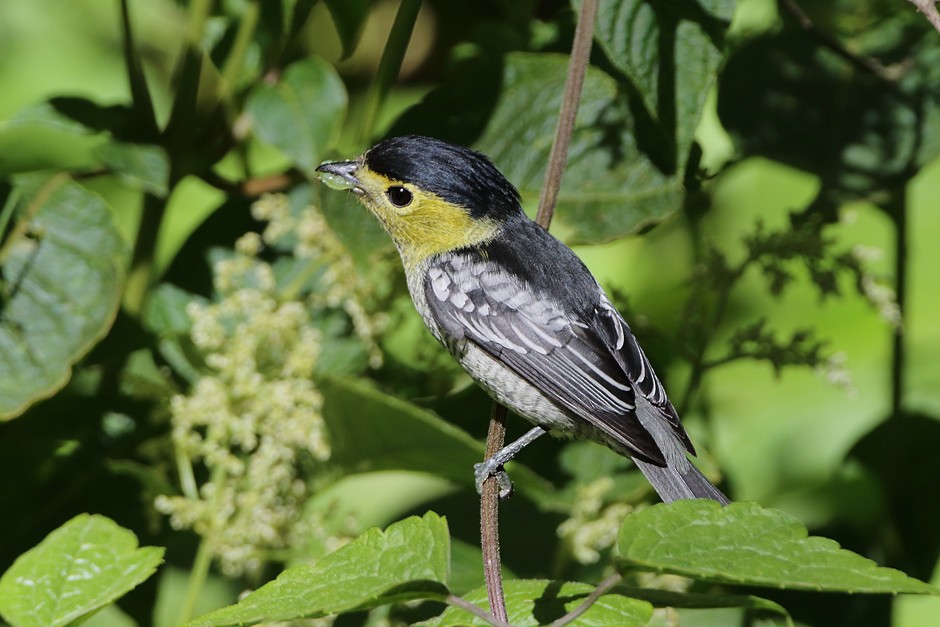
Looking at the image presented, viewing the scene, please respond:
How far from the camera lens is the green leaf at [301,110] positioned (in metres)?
2.29

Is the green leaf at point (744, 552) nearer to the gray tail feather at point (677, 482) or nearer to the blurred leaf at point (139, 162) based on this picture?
the gray tail feather at point (677, 482)

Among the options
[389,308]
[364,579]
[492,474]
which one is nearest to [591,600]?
[364,579]

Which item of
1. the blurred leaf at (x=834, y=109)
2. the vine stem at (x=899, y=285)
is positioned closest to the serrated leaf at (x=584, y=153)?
the blurred leaf at (x=834, y=109)

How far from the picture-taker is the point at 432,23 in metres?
4.51

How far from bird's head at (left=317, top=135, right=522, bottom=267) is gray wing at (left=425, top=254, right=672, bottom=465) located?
5.0 inches

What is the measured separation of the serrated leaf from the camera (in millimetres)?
2279

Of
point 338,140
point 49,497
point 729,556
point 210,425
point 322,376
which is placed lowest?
point 49,497

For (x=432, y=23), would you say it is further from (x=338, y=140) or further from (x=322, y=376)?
(x=322, y=376)

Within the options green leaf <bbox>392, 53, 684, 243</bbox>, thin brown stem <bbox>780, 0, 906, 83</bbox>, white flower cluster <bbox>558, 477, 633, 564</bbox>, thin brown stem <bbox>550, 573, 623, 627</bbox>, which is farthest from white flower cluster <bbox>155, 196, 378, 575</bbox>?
thin brown stem <bbox>780, 0, 906, 83</bbox>

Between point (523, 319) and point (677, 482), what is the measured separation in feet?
1.45

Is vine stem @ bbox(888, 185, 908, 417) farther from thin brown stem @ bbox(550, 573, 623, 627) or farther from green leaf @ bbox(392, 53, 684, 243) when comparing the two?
thin brown stem @ bbox(550, 573, 623, 627)

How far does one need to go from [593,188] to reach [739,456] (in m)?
1.04

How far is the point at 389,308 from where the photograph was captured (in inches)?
102

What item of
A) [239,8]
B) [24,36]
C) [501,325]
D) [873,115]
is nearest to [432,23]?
[24,36]
